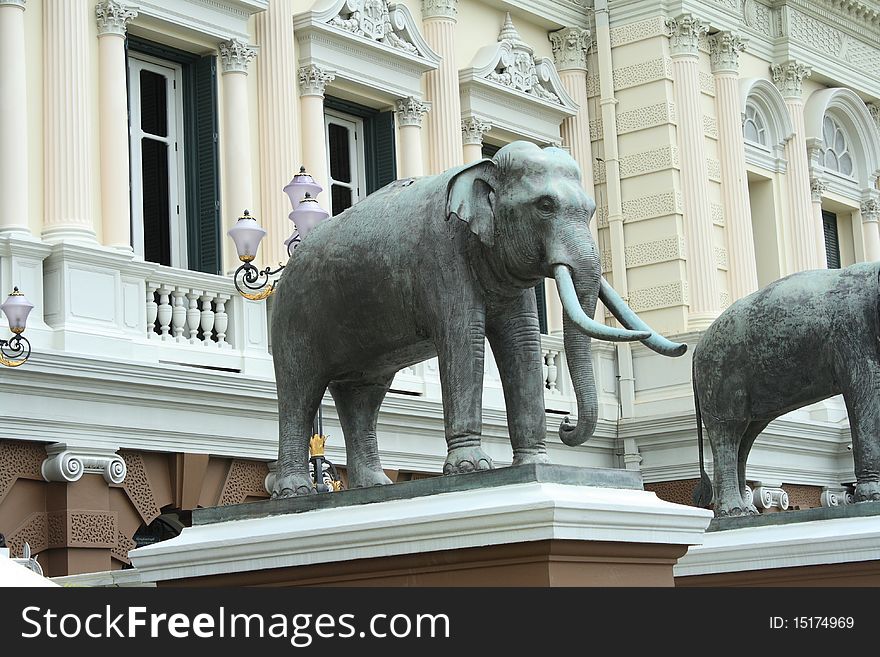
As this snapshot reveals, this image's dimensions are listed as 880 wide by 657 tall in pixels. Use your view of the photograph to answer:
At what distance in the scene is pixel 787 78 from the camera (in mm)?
21062

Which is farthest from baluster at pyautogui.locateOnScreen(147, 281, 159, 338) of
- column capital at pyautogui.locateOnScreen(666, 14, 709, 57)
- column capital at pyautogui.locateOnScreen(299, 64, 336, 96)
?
column capital at pyautogui.locateOnScreen(666, 14, 709, 57)

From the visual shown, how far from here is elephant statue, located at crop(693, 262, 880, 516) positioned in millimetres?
7199

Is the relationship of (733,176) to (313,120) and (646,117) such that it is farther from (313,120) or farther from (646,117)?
(313,120)

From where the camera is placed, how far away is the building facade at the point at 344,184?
1253cm

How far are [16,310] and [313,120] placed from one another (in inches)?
198

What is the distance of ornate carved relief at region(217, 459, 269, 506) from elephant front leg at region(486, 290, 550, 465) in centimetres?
852

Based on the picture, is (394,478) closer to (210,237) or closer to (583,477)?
(210,237)

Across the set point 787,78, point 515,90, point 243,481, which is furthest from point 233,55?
point 787,78

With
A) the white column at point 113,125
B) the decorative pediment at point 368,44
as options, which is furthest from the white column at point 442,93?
the white column at point 113,125

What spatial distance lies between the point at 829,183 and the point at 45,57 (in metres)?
12.1

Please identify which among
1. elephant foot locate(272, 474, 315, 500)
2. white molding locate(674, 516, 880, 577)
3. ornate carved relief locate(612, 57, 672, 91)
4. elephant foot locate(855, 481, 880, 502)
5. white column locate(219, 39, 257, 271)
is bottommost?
white molding locate(674, 516, 880, 577)

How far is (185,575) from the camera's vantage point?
5.46m

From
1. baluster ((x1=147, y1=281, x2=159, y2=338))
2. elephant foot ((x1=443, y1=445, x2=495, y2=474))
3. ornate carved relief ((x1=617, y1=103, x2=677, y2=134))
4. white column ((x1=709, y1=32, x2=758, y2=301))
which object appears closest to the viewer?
elephant foot ((x1=443, y1=445, x2=495, y2=474))

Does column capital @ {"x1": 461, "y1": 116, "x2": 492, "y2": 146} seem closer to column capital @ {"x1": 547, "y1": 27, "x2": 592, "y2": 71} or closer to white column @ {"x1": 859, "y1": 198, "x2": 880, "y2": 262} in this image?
column capital @ {"x1": 547, "y1": 27, "x2": 592, "y2": 71}
